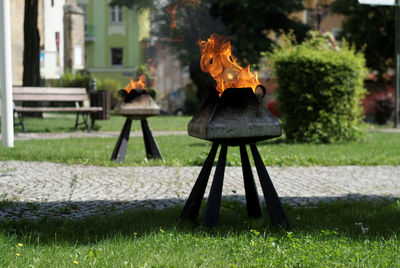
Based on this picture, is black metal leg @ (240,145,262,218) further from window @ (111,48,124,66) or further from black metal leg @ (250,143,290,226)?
window @ (111,48,124,66)

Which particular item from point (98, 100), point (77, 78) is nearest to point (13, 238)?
point (98, 100)

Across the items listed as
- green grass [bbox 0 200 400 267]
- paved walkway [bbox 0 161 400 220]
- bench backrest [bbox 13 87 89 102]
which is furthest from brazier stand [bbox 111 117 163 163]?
bench backrest [bbox 13 87 89 102]

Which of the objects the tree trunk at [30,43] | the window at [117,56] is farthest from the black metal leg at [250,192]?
the window at [117,56]

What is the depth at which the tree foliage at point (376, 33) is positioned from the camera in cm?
3369

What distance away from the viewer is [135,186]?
235 inches

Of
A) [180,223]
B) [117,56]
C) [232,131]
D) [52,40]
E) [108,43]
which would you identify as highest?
[108,43]

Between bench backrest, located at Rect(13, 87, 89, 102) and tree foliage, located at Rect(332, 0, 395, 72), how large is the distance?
23.1 meters

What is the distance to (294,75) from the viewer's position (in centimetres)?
1192

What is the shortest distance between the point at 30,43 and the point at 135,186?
1343cm

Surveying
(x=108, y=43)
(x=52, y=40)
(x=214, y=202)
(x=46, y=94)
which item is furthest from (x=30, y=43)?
(x=108, y=43)

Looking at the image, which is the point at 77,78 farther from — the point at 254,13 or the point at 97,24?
the point at 97,24

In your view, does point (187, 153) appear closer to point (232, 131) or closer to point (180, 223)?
point (180, 223)

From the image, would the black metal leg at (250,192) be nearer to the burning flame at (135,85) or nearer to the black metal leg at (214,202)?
the black metal leg at (214,202)

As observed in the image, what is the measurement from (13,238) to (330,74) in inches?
370
